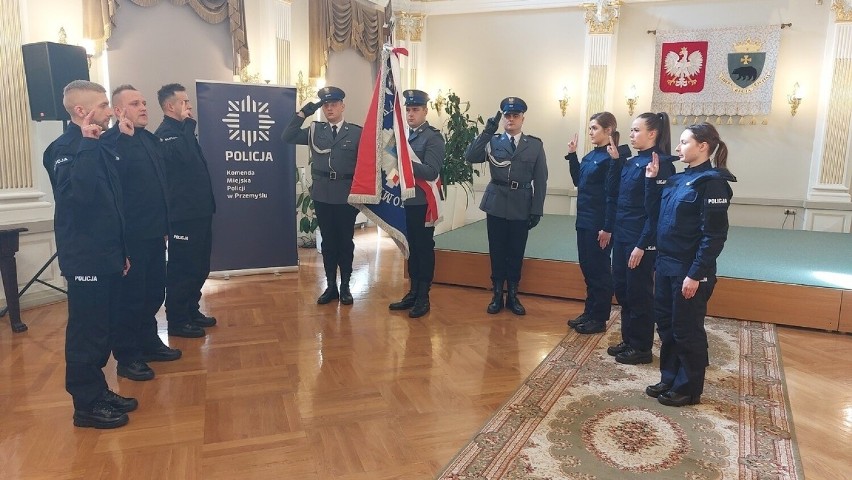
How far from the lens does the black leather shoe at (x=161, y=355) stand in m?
3.37

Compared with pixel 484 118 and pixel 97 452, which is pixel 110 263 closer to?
pixel 97 452

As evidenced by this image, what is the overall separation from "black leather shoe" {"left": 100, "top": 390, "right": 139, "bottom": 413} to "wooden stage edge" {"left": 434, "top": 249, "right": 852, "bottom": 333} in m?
3.12

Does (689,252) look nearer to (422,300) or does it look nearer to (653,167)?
(653,167)

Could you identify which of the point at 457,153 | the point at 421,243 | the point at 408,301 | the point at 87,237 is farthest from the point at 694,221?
the point at 457,153

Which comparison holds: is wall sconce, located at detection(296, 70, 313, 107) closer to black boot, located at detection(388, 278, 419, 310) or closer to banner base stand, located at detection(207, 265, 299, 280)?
banner base stand, located at detection(207, 265, 299, 280)

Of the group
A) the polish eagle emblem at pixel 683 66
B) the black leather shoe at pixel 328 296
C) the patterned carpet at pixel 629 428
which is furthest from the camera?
the polish eagle emblem at pixel 683 66

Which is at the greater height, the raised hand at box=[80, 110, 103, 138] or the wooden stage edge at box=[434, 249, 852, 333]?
the raised hand at box=[80, 110, 103, 138]

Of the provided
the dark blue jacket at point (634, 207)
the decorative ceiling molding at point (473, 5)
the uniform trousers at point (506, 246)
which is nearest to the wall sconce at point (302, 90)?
the decorative ceiling molding at point (473, 5)

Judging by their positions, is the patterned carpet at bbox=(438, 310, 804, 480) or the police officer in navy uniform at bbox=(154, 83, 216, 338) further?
the police officer in navy uniform at bbox=(154, 83, 216, 338)

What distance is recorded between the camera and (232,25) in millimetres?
5996

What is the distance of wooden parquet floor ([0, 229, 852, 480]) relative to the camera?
2354 mm

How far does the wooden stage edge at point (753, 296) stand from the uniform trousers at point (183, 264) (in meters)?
2.37

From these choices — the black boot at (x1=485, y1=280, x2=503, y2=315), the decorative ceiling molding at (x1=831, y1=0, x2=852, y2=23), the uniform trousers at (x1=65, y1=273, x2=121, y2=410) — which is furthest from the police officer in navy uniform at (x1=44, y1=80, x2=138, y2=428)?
the decorative ceiling molding at (x1=831, y1=0, x2=852, y2=23)

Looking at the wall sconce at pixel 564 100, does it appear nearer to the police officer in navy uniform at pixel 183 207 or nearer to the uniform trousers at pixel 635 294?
the uniform trousers at pixel 635 294
